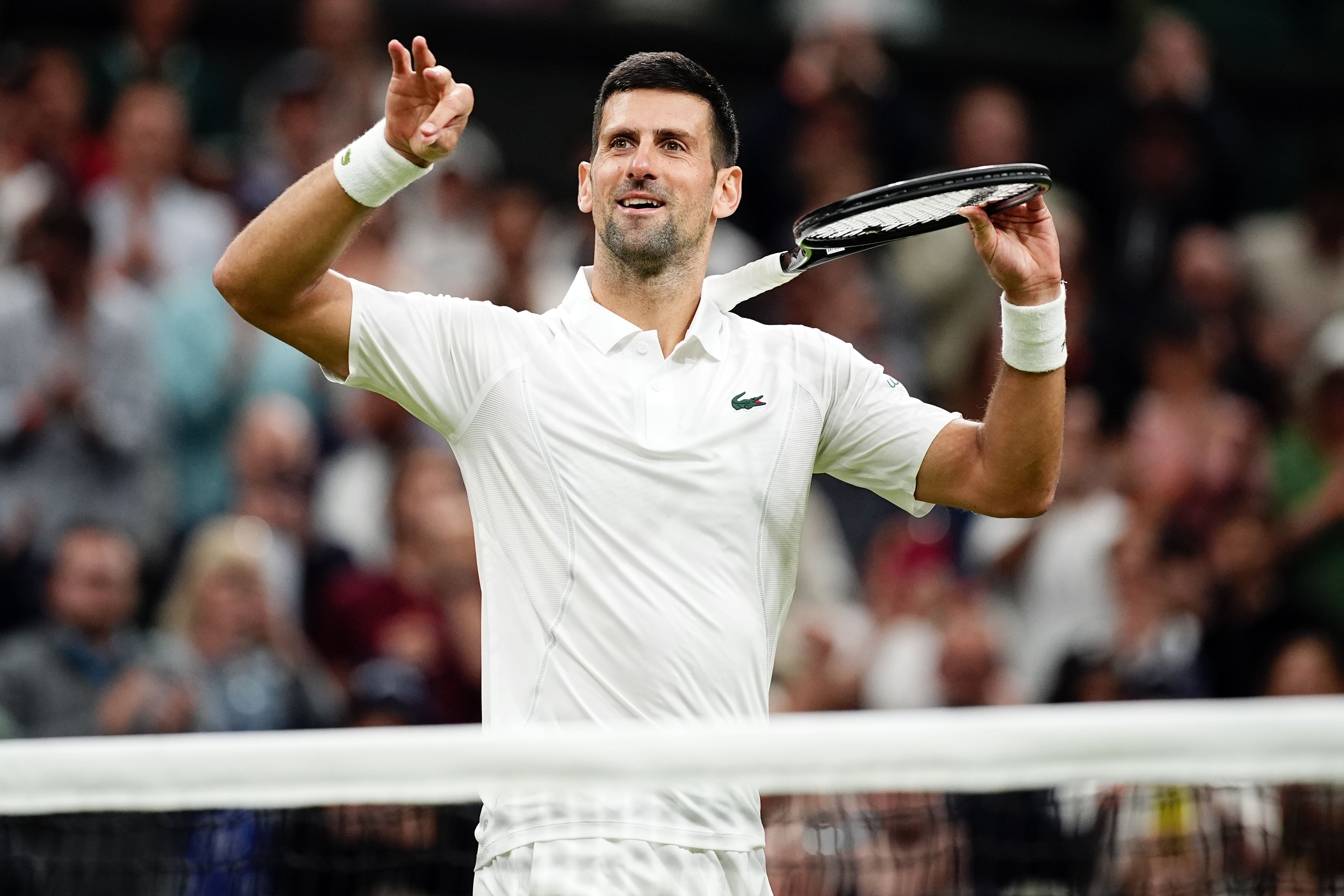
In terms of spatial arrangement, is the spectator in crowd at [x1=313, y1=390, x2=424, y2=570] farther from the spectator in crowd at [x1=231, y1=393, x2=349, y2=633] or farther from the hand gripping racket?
the hand gripping racket

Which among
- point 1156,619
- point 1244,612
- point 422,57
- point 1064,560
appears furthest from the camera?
point 1064,560

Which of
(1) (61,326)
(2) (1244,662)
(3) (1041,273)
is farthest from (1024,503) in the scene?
(1) (61,326)

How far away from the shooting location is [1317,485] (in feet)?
31.4

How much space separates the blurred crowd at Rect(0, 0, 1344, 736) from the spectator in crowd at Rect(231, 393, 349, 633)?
0.02 metres

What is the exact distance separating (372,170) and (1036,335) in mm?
1555

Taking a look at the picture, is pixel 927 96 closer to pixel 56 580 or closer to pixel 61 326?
pixel 61 326

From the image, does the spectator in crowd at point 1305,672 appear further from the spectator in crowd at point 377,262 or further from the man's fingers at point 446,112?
the man's fingers at point 446,112

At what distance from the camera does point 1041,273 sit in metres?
4.34

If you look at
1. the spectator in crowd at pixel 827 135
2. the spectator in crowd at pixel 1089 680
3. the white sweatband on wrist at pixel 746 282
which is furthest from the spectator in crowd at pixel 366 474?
the white sweatband on wrist at pixel 746 282

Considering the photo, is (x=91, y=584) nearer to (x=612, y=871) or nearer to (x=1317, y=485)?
(x=612, y=871)

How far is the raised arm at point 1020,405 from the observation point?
4297 mm

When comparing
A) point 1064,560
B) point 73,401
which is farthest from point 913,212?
point 73,401

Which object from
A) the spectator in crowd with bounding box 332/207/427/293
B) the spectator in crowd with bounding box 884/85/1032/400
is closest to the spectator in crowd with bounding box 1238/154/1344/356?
the spectator in crowd with bounding box 884/85/1032/400

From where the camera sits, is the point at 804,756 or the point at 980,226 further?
the point at 980,226
